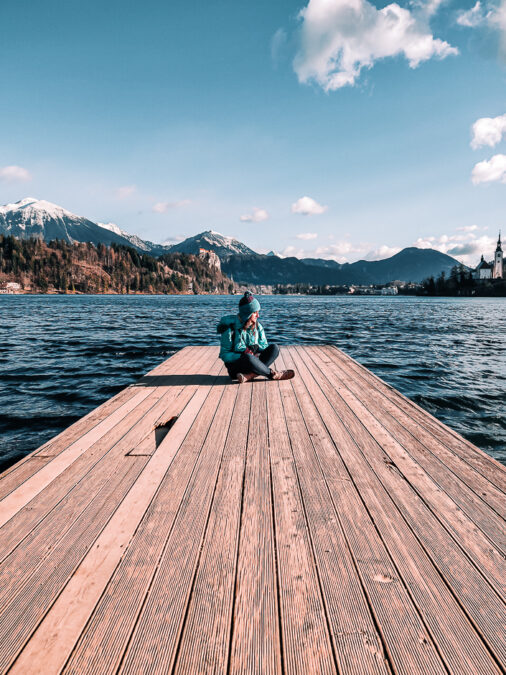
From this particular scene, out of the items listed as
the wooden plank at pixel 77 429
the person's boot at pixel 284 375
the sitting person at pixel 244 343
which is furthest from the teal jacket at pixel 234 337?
the wooden plank at pixel 77 429

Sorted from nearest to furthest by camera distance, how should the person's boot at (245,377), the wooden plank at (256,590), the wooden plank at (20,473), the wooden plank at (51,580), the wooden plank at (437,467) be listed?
the wooden plank at (256,590) → the wooden plank at (51,580) → the wooden plank at (437,467) → the wooden plank at (20,473) → the person's boot at (245,377)

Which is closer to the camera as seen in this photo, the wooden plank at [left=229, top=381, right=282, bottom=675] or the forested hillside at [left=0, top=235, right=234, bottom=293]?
the wooden plank at [left=229, top=381, right=282, bottom=675]

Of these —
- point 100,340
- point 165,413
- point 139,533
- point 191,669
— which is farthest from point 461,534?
point 100,340

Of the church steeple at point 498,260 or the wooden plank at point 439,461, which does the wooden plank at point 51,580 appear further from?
the church steeple at point 498,260

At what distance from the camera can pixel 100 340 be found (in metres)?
18.3

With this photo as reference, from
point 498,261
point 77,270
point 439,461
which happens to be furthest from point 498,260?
point 439,461

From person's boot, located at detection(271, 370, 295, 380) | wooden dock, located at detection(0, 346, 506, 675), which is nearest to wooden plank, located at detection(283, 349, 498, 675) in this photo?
wooden dock, located at detection(0, 346, 506, 675)

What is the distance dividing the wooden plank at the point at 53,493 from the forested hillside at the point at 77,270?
17668 cm

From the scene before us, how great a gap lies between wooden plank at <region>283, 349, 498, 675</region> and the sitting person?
2.31m

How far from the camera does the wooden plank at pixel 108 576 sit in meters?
1.66

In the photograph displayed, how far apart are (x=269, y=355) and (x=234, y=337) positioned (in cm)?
109

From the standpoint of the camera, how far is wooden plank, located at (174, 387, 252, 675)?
162 centimetres

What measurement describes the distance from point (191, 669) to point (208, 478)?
175 cm

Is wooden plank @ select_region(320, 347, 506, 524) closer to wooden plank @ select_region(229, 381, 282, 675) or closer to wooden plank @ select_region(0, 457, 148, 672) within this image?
wooden plank @ select_region(229, 381, 282, 675)
